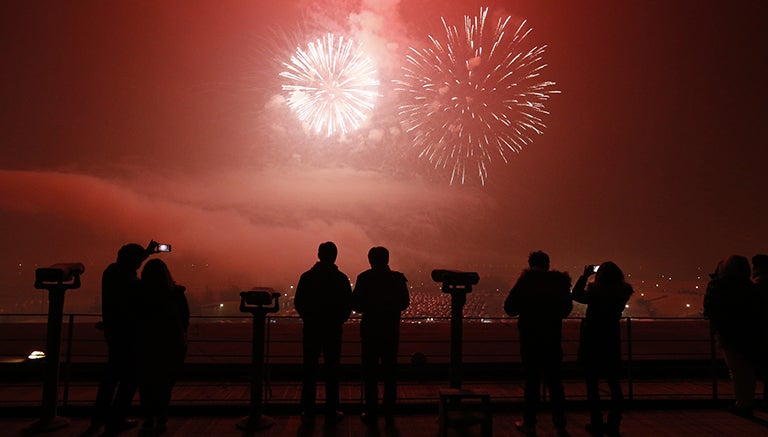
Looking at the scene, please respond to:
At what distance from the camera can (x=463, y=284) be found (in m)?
4.32

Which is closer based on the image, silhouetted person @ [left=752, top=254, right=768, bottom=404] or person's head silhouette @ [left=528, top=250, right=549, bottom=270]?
person's head silhouette @ [left=528, top=250, right=549, bottom=270]

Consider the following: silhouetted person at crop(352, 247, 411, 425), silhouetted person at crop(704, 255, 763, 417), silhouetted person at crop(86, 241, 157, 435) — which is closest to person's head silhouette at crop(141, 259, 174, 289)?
silhouetted person at crop(86, 241, 157, 435)

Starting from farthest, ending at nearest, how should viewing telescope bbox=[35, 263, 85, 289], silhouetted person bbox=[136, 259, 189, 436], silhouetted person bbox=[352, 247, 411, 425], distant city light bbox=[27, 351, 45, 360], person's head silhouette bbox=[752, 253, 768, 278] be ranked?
1. distant city light bbox=[27, 351, 45, 360]
2. person's head silhouette bbox=[752, 253, 768, 278]
3. silhouetted person bbox=[352, 247, 411, 425]
4. viewing telescope bbox=[35, 263, 85, 289]
5. silhouetted person bbox=[136, 259, 189, 436]

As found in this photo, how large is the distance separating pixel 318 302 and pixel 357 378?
2548mm

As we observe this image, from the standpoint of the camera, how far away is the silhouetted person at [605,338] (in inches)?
153

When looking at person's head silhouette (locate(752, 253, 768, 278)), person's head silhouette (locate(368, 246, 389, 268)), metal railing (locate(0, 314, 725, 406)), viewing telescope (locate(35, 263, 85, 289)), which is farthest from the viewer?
metal railing (locate(0, 314, 725, 406))

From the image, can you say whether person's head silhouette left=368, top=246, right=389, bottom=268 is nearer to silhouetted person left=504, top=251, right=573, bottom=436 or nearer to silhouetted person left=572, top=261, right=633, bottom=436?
silhouetted person left=504, top=251, right=573, bottom=436

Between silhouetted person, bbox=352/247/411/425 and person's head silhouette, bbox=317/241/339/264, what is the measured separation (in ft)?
1.00

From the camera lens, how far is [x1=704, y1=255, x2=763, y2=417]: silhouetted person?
14.4 ft

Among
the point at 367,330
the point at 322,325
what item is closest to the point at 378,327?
the point at 367,330

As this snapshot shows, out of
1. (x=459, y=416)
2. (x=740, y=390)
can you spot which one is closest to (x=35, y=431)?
(x=459, y=416)

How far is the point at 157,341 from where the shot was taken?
12.6ft

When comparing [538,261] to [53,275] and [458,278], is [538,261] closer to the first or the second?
[458,278]

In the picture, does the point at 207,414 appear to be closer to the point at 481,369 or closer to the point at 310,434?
the point at 310,434
